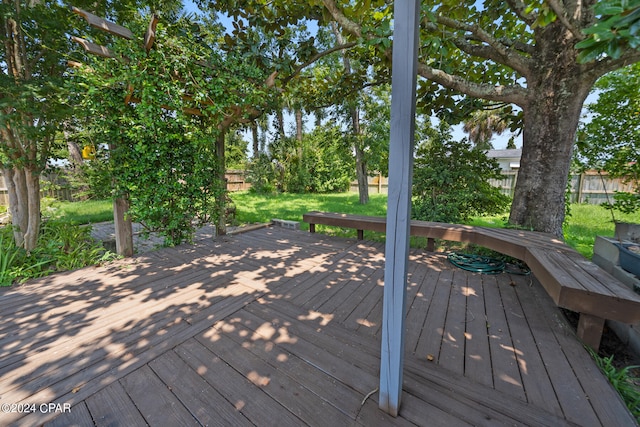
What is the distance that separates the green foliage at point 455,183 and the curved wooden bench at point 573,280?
1421 millimetres

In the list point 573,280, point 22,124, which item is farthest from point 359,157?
point 22,124

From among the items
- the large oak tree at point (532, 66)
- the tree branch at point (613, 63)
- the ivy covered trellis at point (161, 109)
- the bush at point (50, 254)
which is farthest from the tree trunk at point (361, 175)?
the bush at point (50, 254)

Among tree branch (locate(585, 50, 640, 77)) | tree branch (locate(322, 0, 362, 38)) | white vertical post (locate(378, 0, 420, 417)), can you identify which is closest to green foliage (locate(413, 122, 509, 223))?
tree branch (locate(585, 50, 640, 77))

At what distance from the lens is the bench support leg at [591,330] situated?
1.72 meters

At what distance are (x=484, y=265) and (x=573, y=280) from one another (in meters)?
1.35

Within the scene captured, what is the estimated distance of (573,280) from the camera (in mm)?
1780

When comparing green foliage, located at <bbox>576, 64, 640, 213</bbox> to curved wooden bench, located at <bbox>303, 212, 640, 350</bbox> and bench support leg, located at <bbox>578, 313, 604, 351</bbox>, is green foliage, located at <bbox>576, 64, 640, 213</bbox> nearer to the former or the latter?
curved wooden bench, located at <bbox>303, 212, 640, 350</bbox>

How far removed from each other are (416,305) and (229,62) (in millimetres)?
3975

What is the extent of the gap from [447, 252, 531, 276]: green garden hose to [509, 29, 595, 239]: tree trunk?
69cm

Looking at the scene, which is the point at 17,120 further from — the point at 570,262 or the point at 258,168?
the point at 258,168

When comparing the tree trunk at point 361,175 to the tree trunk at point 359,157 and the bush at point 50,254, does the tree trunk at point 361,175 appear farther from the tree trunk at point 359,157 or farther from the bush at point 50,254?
the bush at point 50,254

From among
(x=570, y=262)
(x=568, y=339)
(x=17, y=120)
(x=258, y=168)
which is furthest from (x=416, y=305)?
(x=258, y=168)

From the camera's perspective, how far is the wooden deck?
1281 millimetres

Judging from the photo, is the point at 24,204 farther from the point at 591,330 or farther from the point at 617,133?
the point at 617,133
